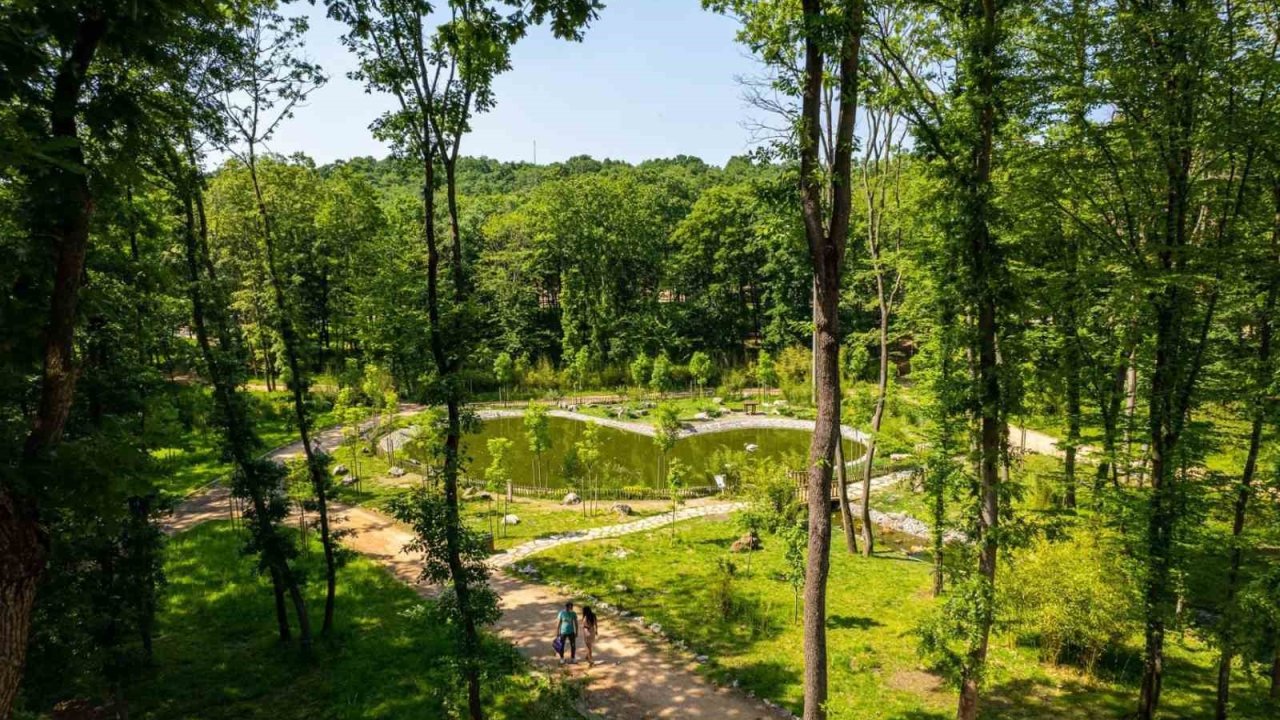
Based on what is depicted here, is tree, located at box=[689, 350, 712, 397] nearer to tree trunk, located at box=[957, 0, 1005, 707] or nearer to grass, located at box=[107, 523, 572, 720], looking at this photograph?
grass, located at box=[107, 523, 572, 720]

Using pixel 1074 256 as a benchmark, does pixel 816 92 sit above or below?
above

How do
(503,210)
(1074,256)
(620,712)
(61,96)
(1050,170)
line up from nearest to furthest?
(61,96) < (1050,170) < (620,712) < (1074,256) < (503,210)

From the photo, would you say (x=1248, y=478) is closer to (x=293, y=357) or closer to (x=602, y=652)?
(x=602, y=652)

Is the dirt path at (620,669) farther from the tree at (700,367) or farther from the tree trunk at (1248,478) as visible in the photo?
the tree at (700,367)

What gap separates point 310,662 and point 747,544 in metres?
11.5

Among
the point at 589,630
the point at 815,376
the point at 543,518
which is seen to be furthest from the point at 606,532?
the point at 815,376

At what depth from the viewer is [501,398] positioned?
42.0 m

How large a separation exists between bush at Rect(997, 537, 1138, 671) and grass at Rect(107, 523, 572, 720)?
8532mm

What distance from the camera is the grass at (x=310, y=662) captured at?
33.5 ft

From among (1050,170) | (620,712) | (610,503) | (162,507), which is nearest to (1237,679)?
(1050,170)

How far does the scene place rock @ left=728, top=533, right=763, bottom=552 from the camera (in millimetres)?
17747

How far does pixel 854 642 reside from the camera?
12.0 metres

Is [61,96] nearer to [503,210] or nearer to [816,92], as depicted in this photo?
[816,92]

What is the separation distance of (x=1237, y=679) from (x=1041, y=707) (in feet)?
12.7
